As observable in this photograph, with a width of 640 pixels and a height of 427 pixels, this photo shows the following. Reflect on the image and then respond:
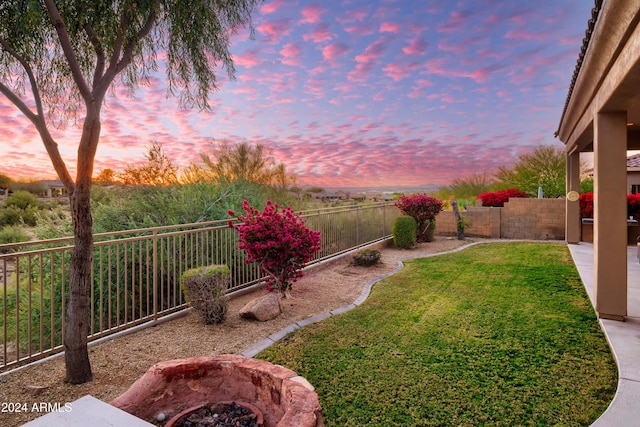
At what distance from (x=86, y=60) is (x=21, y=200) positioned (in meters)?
11.9

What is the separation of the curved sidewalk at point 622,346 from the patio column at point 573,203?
334cm

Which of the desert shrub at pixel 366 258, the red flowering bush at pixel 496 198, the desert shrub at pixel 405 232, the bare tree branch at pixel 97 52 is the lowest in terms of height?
the desert shrub at pixel 366 258

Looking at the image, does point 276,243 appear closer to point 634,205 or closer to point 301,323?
point 301,323

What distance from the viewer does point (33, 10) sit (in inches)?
104

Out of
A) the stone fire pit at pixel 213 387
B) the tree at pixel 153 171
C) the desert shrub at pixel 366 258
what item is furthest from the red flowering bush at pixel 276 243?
the tree at pixel 153 171

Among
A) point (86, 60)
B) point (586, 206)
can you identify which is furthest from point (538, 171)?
point (86, 60)

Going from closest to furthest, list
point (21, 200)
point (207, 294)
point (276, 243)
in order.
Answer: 1. point (207, 294)
2. point (276, 243)
3. point (21, 200)

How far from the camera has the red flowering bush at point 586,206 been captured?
34.0ft

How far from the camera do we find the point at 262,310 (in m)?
4.64

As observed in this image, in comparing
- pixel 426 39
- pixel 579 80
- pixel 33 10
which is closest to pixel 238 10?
pixel 33 10

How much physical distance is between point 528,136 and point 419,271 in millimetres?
11092

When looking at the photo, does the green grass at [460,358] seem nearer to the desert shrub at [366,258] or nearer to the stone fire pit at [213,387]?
the stone fire pit at [213,387]

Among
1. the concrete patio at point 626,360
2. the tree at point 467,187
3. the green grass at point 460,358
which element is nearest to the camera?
the concrete patio at point 626,360

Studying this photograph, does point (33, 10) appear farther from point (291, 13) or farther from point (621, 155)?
point (291, 13)
